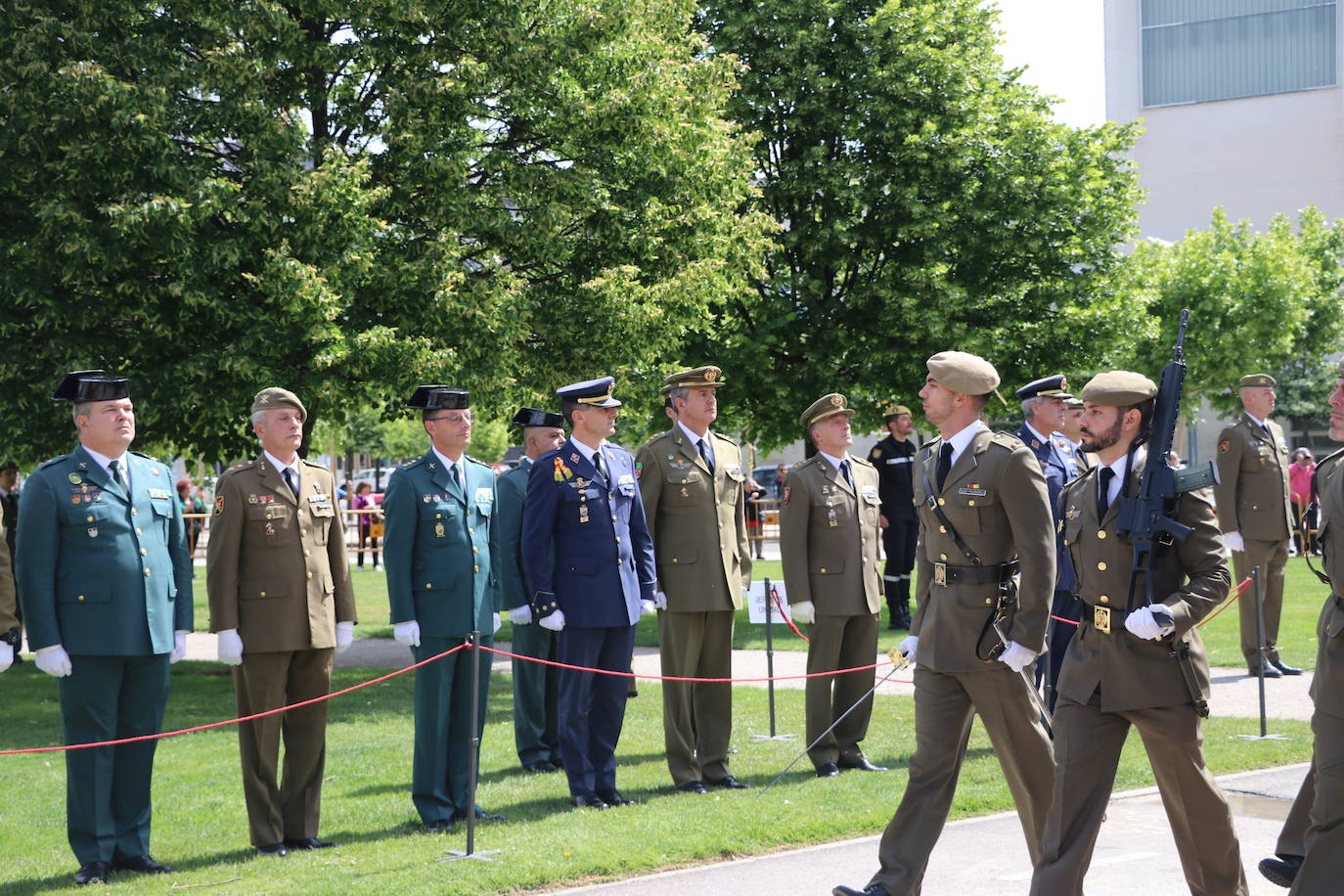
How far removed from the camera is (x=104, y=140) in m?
12.9

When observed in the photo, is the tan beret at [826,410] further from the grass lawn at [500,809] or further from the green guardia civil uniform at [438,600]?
the green guardia civil uniform at [438,600]

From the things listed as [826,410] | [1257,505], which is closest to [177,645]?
[826,410]

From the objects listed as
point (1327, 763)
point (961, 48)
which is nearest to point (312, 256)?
point (1327, 763)

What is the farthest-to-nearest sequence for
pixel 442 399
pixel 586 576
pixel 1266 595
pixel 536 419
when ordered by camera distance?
1. pixel 1266 595
2. pixel 536 419
3. pixel 586 576
4. pixel 442 399

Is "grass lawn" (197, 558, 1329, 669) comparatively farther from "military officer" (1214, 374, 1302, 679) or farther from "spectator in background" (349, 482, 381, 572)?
"spectator in background" (349, 482, 381, 572)

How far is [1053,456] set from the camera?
10.7m

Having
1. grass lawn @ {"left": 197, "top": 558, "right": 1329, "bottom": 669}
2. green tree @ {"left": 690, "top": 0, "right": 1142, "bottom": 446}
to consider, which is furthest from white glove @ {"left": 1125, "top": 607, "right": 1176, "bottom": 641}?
green tree @ {"left": 690, "top": 0, "right": 1142, "bottom": 446}

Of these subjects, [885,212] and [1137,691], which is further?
[885,212]

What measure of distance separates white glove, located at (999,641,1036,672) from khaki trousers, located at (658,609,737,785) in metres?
3.54

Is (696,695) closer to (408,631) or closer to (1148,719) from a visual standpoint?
(408,631)

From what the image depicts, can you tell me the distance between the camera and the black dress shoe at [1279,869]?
257 inches

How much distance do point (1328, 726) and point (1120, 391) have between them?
5.00 feet

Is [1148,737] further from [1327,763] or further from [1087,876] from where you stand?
[1087,876]

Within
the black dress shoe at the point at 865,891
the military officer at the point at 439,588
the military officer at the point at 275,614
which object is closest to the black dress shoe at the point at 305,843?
the military officer at the point at 275,614
